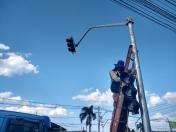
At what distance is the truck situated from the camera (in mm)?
7449

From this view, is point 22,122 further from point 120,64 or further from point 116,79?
point 120,64

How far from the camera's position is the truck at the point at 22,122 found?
745 centimetres

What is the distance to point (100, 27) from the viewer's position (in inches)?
418

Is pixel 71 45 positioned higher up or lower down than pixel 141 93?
higher up

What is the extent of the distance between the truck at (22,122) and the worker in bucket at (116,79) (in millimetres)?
2540

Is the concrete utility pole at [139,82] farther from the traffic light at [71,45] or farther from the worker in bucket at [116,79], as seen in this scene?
the traffic light at [71,45]

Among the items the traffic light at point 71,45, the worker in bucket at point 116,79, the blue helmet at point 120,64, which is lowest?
the worker in bucket at point 116,79

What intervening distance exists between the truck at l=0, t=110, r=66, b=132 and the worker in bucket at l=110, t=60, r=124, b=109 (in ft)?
8.33

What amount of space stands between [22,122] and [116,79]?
352 centimetres

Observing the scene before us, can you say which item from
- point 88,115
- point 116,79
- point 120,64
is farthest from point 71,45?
point 88,115

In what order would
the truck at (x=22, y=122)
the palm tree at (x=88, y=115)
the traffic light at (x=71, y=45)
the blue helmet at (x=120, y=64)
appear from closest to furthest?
the truck at (x=22, y=122) → the blue helmet at (x=120, y=64) → the traffic light at (x=71, y=45) → the palm tree at (x=88, y=115)

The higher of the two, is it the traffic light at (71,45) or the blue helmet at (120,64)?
the traffic light at (71,45)

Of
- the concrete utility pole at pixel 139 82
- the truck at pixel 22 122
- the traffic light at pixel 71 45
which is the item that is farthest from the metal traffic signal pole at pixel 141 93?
the traffic light at pixel 71 45

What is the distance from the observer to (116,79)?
861 centimetres
